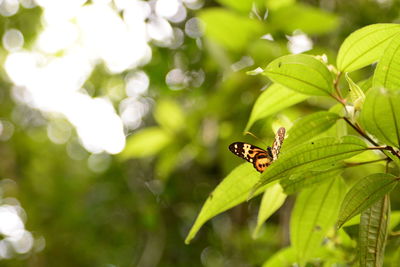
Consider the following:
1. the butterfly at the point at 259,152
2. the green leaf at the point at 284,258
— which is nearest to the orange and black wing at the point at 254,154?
the butterfly at the point at 259,152

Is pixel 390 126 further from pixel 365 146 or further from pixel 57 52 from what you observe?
pixel 57 52

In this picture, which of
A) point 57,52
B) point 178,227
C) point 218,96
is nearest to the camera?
point 218,96

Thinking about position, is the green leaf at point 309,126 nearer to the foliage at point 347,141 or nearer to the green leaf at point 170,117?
the foliage at point 347,141

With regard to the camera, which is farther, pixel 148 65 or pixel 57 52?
pixel 57 52

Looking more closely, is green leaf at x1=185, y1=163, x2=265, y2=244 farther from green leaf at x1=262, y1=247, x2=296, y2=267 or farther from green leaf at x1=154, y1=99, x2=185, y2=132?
green leaf at x1=154, y1=99, x2=185, y2=132

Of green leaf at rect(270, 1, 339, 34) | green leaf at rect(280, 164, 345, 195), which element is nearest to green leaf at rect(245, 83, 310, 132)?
green leaf at rect(280, 164, 345, 195)

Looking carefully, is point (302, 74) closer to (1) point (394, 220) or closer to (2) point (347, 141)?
(2) point (347, 141)

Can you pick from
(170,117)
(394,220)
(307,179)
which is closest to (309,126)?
(307,179)

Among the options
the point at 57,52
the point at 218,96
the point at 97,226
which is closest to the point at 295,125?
the point at 218,96
